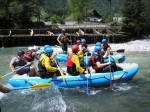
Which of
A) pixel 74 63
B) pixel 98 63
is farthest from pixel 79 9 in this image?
pixel 74 63

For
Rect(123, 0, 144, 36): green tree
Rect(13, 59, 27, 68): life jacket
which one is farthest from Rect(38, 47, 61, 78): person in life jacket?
Rect(123, 0, 144, 36): green tree

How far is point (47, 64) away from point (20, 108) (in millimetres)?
1739

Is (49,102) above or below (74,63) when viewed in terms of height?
below

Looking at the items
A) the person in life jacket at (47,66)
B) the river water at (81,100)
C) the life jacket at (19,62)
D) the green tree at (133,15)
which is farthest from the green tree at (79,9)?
the person in life jacket at (47,66)

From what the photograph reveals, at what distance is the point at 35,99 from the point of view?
9453mm

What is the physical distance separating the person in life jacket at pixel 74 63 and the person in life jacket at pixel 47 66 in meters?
0.51

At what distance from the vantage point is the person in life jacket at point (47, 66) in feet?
30.8

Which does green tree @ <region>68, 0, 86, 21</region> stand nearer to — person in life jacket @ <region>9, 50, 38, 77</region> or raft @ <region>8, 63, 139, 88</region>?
raft @ <region>8, 63, 139, 88</region>

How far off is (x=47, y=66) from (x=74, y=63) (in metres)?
1.03

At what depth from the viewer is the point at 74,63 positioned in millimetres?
9852

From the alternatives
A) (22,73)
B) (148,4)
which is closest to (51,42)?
(148,4)

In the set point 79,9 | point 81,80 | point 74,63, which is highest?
point 79,9

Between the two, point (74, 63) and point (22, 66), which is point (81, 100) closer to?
point (74, 63)

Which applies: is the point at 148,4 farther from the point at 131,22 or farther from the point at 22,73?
the point at 22,73
